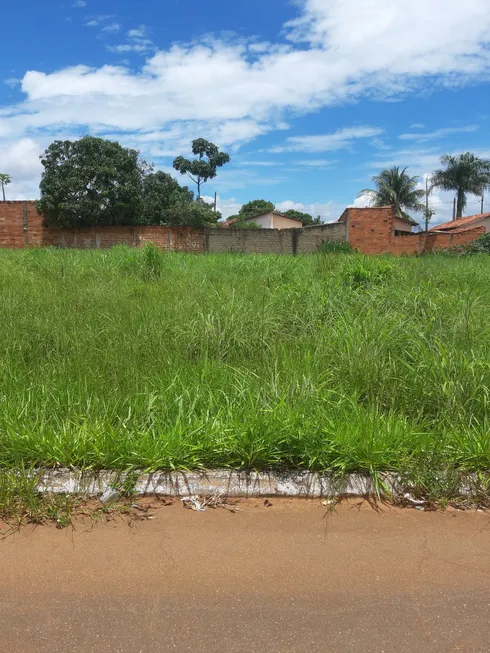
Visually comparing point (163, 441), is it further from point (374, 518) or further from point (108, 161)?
point (108, 161)

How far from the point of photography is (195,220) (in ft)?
84.7

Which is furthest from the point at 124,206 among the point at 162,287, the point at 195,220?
the point at 162,287

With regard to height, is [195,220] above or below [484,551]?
above

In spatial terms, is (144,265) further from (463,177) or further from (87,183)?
(463,177)

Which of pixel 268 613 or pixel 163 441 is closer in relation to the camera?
pixel 268 613

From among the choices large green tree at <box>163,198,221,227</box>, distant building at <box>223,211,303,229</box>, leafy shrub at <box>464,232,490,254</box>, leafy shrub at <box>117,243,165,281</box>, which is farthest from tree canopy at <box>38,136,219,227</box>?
distant building at <box>223,211,303,229</box>

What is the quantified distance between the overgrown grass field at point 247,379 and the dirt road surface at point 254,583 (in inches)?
16.2

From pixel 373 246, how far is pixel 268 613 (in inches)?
754

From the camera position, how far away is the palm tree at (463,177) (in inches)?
1460

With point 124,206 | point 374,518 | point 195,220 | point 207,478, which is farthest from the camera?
point 195,220

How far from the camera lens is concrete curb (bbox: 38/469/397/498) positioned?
268 cm

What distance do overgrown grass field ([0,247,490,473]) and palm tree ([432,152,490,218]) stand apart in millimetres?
36417

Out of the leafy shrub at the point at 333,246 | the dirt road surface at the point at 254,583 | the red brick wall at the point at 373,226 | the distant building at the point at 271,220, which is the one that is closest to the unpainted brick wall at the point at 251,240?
the leafy shrub at the point at 333,246

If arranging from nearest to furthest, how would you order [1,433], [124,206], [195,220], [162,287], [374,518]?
[374,518] → [1,433] → [162,287] → [124,206] → [195,220]
